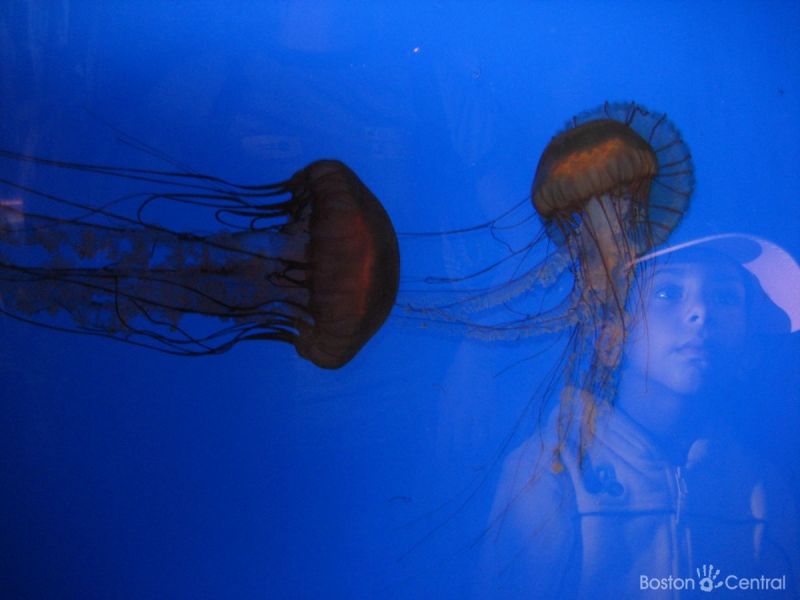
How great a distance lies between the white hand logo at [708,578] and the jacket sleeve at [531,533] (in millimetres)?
446

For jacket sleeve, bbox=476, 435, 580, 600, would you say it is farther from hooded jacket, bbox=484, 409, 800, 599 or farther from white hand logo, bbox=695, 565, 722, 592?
white hand logo, bbox=695, 565, 722, 592

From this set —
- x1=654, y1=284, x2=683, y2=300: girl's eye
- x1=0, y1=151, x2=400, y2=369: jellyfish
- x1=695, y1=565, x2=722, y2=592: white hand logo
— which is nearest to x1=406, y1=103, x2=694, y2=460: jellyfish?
x1=654, y1=284, x2=683, y2=300: girl's eye

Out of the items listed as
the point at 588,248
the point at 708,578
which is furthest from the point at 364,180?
the point at 708,578

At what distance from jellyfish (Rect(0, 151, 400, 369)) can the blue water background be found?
65mm

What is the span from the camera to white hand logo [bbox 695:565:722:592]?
2080 millimetres

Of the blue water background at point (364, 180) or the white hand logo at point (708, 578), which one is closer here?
the blue water background at point (364, 180)

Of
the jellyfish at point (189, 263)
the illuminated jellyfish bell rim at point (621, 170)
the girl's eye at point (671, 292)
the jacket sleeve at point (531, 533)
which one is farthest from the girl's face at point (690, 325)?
the jellyfish at point (189, 263)

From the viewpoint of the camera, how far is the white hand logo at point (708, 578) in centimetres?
208

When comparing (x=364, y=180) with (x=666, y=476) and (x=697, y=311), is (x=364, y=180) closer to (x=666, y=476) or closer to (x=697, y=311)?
(x=697, y=311)

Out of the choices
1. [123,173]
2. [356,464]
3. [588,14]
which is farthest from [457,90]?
[356,464]

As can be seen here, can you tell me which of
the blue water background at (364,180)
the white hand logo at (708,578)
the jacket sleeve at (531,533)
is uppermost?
the blue water background at (364,180)

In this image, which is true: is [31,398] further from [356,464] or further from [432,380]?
[432,380]

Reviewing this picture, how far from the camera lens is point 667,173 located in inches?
84.7

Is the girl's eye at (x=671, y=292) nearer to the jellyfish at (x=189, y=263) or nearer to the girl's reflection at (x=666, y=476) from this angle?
the girl's reflection at (x=666, y=476)
